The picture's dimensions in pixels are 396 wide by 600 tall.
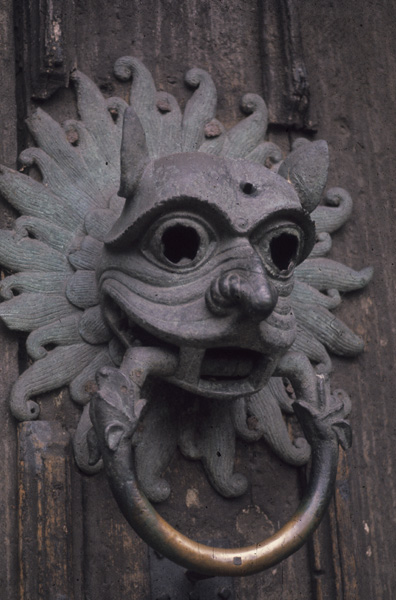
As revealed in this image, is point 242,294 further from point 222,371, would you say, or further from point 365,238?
point 365,238

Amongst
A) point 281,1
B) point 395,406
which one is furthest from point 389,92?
point 395,406

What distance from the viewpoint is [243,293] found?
39.5 inches

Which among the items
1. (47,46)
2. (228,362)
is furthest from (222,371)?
(47,46)

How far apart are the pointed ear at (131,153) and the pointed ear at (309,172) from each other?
181 mm

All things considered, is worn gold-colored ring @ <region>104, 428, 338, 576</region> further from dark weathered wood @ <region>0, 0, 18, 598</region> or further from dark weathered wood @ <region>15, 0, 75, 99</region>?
dark weathered wood @ <region>15, 0, 75, 99</region>

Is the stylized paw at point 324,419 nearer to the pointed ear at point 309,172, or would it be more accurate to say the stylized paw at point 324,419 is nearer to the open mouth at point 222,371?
the open mouth at point 222,371

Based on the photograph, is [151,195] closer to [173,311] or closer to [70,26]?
[173,311]

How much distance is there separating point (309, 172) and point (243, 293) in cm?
21

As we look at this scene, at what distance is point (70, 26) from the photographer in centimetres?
130

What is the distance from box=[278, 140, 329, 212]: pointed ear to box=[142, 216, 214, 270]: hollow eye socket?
0.44 ft

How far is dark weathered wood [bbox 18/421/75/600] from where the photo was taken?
1.10m

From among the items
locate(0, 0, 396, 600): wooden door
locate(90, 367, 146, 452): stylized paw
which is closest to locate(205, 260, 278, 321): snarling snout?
locate(90, 367, 146, 452): stylized paw

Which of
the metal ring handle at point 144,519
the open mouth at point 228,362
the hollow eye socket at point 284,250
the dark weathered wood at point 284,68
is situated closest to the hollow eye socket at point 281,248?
the hollow eye socket at point 284,250

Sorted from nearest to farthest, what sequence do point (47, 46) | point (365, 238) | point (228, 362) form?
point (228, 362) < point (47, 46) < point (365, 238)
